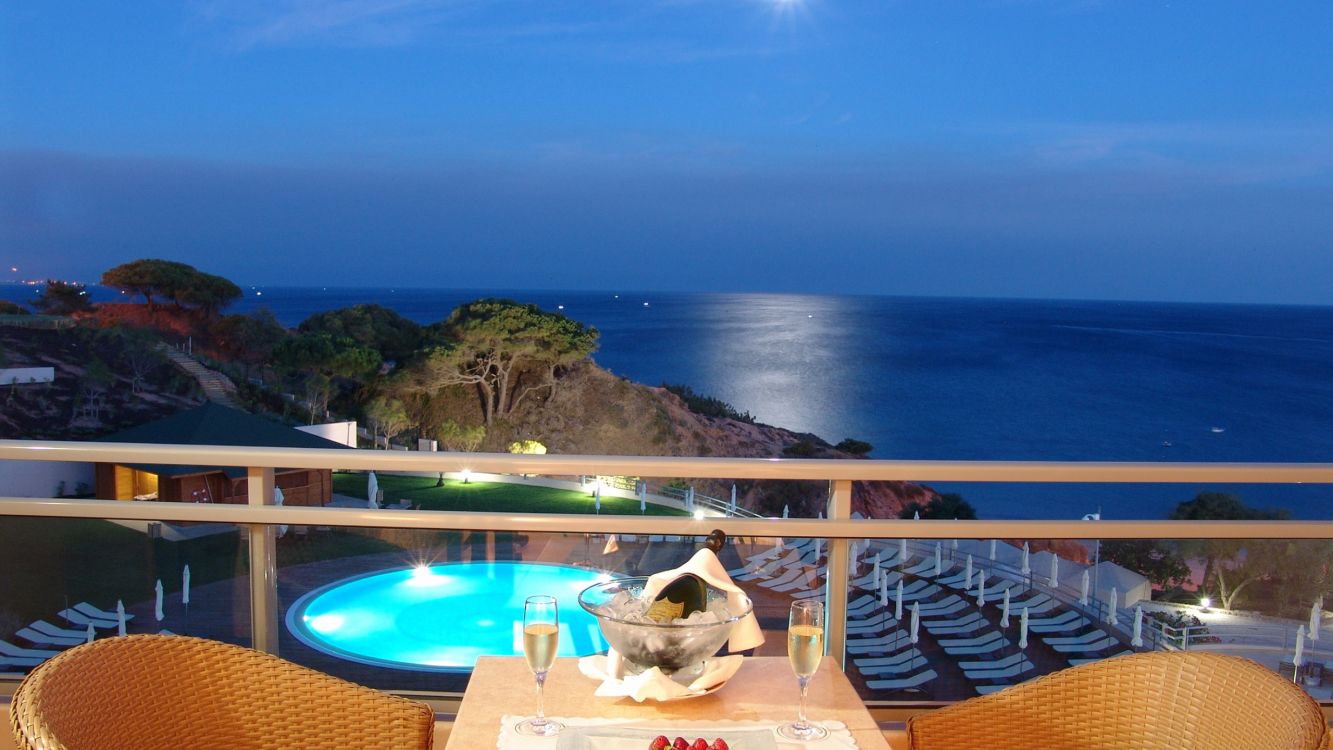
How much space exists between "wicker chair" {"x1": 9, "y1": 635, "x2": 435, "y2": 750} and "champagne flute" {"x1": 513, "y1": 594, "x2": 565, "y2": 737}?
0.46m

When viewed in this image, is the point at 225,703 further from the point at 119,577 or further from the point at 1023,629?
the point at 1023,629

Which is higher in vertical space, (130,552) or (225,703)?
(130,552)

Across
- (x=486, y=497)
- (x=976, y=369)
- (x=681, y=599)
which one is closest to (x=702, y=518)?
(x=486, y=497)

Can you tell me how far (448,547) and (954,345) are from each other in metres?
28.2

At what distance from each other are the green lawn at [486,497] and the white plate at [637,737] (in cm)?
96

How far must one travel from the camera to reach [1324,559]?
2.67 metres

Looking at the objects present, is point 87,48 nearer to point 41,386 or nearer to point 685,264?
point 41,386

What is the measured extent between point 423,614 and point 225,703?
626 millimetres

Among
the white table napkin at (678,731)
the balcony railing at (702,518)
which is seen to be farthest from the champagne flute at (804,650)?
the balcony railing at (702,518)

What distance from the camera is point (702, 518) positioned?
101 inches

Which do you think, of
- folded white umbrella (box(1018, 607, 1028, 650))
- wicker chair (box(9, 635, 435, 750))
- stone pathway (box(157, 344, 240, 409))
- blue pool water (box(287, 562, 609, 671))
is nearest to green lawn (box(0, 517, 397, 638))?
blue pool water (box(287, 562, 609, 671))

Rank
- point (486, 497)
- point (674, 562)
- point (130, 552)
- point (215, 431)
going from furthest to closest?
point (215, 431) → point (486, 497) → point (130, 552) → point (674, 562)

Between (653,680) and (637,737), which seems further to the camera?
(653,680)

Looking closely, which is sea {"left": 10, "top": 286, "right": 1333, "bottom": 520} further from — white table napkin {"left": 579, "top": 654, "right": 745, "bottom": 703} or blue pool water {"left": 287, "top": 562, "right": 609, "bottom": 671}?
white table napkin {"left": 579, "top": 654, "right": 745, "bottom": 703}
